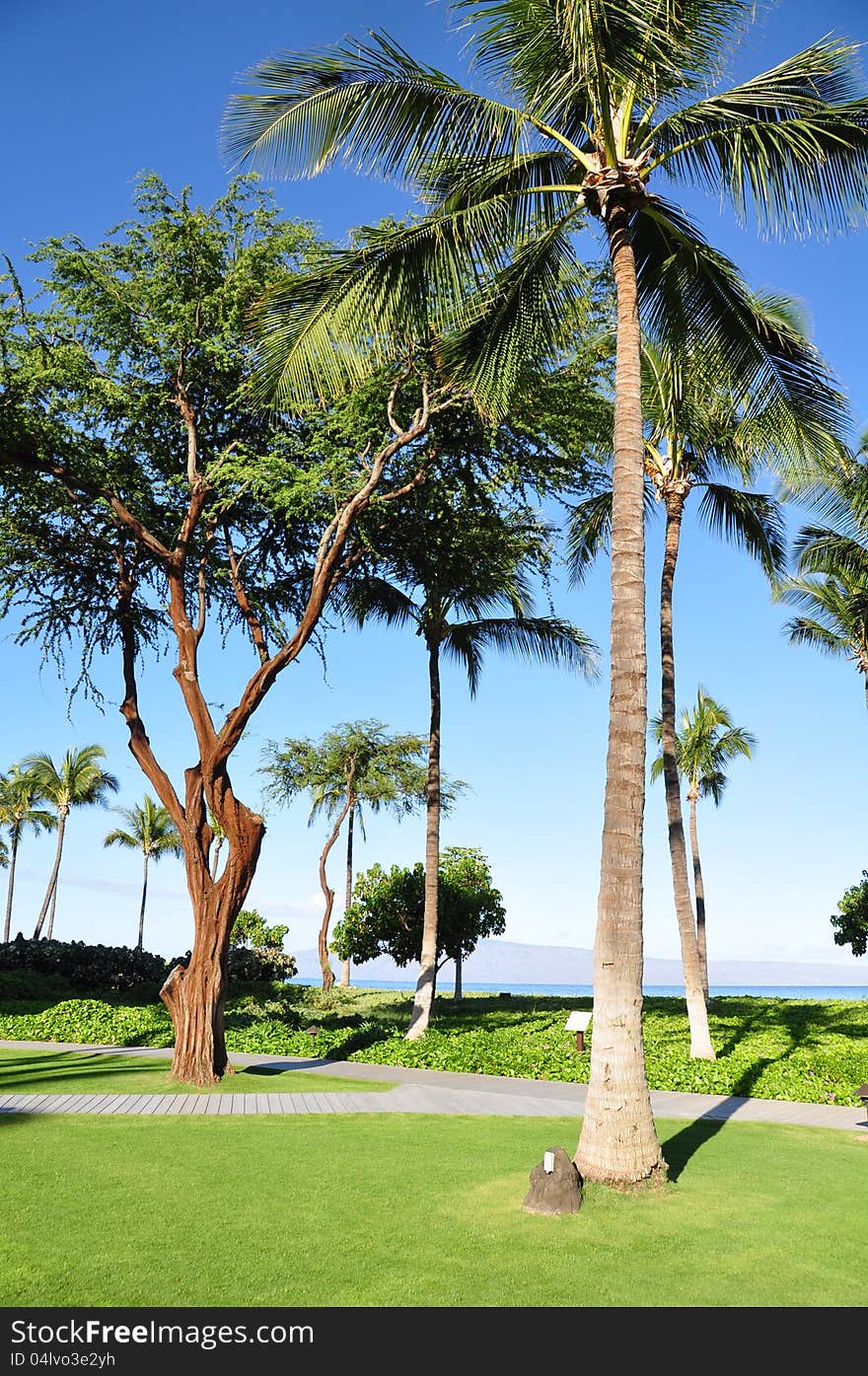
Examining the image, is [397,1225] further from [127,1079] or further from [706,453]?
[706,453]

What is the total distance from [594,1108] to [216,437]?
13494 mm

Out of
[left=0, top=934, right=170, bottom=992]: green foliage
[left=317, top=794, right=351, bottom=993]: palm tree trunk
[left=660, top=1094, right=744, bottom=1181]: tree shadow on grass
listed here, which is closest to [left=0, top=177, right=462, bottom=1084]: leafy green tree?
[left=660, top=1094, right=744, bottom=1181]: tree shadow on grass

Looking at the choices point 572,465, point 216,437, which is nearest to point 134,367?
point 216,437

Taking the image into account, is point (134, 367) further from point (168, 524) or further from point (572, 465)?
point (572, 465)

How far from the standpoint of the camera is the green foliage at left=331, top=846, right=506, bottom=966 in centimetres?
3228

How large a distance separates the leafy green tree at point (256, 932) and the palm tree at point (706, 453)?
20568 millimetres

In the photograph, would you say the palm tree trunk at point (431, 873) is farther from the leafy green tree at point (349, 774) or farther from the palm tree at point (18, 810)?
the palm tree at point (18, 810)

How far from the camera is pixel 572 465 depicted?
1692 cm

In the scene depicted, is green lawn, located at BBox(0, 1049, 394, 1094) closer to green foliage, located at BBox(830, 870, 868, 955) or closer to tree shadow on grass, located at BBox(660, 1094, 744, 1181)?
tree shadow on grass, located at BBox(660, 1094, 744, 1181)

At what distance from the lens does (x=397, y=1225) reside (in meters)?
6.34

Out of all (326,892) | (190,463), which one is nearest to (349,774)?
(326,892)

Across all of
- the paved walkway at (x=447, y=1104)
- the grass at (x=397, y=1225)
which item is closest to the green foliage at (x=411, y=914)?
Result: the paved walkway at (x=447, y=1104)

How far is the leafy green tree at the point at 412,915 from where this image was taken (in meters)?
32.3

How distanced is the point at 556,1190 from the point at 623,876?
7.85 feet
